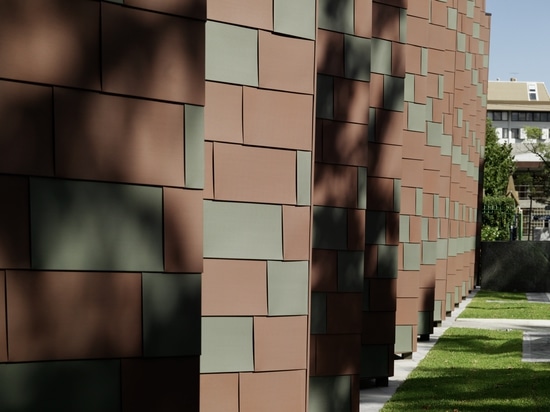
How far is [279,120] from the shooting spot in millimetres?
4371

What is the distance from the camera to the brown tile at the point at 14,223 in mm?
2455

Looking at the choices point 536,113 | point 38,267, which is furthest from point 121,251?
point 536,113

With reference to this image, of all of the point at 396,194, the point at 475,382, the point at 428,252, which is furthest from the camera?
the point at 428,252

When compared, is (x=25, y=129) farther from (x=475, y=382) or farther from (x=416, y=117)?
(x=416, y=117)

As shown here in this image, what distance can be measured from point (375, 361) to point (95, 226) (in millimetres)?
6773

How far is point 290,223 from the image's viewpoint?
4.48 metres

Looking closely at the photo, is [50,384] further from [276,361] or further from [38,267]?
[276,361]

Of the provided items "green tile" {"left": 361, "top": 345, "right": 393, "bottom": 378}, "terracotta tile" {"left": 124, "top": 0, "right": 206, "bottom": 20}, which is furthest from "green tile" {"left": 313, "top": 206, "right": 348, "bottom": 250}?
"terracotta tile" {"left": 124, "top": 0, "right": 206, "bottom": 20}

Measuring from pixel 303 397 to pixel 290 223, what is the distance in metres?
0.87

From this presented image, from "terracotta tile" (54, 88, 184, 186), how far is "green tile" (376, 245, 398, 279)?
6487mm

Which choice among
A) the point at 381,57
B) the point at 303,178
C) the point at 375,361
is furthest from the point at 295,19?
the point at 375,361

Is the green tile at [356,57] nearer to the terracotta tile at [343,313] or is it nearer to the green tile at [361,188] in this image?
the green tile at [361,188]

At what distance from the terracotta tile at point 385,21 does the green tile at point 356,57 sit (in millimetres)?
2193

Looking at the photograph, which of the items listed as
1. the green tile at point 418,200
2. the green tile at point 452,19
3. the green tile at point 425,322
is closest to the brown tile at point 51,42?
the green tile at point 418,200
